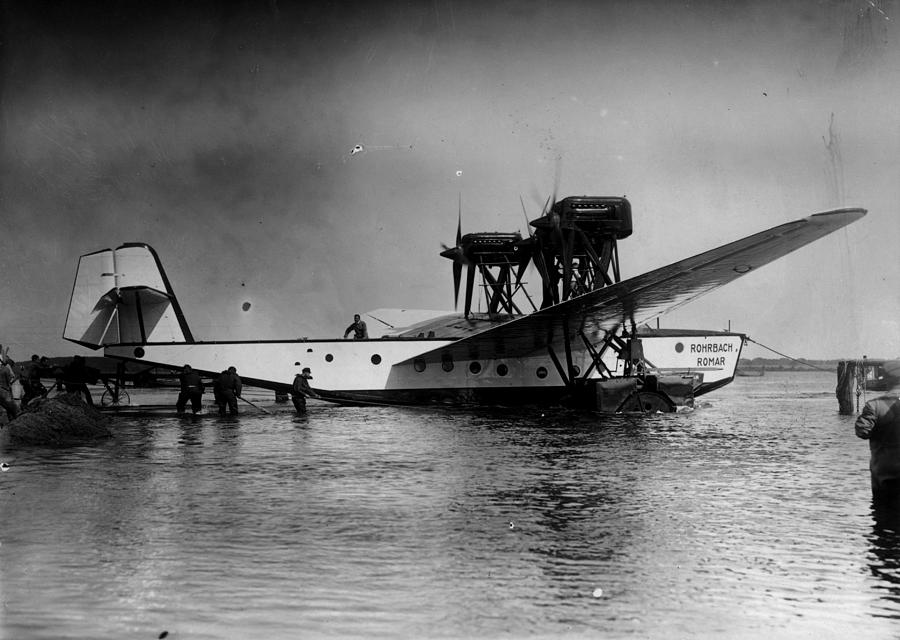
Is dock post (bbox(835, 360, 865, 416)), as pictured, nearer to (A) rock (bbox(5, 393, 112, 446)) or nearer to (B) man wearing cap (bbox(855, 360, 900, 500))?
(B) man wearing cap (bbox(855, 360, 900, 500))

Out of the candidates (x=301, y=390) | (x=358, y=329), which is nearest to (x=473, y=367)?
(x=358, y=329)

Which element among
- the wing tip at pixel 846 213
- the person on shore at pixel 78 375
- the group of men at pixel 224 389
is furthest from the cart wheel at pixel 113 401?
the wing tip at pixel 846 213

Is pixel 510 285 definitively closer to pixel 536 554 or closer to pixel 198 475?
pixel 198 475

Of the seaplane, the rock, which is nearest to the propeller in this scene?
the seaplane

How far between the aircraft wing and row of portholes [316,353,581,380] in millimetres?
238

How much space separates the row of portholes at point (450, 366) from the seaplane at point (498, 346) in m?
0.03

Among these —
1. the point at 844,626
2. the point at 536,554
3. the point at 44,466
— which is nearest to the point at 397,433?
the point at 44,466

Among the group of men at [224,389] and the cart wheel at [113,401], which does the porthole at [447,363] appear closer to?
the group of men at [224,389]

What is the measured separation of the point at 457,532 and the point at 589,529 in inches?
40.9

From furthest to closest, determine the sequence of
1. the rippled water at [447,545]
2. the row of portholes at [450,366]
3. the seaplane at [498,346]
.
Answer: the row of portholes at [450,366] < the seaplane at [498,346] < the rippled water at [447,545]

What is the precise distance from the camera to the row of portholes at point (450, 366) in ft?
71.5

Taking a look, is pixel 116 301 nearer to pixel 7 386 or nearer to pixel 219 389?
pixel 219 389

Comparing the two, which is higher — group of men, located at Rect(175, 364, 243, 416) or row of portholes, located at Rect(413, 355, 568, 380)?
row of portholes, located at Rect(413, 355, 568, 380)

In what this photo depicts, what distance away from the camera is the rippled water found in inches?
150
